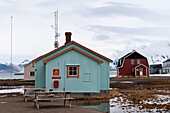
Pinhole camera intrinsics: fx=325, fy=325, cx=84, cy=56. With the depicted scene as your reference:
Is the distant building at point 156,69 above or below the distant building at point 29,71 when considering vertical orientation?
above

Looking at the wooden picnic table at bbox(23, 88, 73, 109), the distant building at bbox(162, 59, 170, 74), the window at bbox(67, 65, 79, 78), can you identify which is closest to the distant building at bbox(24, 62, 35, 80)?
the window at bbox(67, 65, 79, 78)

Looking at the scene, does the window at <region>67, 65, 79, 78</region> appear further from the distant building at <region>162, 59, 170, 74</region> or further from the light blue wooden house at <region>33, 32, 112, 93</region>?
the distant building at <region>162, 59, 170, 74</region>

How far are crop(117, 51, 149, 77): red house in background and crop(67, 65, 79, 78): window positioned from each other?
57938mm

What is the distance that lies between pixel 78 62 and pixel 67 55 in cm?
109

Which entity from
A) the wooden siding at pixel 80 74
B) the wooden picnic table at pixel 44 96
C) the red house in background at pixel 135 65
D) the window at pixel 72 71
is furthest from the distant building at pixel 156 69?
the wooden picnic table at pixel 44 96

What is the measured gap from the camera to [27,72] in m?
76.5

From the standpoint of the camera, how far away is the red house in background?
274 ft

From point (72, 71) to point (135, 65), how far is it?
2338 inches

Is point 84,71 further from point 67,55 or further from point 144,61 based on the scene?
point 144,61

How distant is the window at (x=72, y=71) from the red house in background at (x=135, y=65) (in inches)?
2281

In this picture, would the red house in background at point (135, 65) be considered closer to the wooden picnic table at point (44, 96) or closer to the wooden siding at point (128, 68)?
the wooden siding at point (128, 68)

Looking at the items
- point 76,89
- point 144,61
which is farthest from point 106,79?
point 144,61

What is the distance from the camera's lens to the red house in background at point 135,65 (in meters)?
83.6

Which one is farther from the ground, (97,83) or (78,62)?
(78,62)
